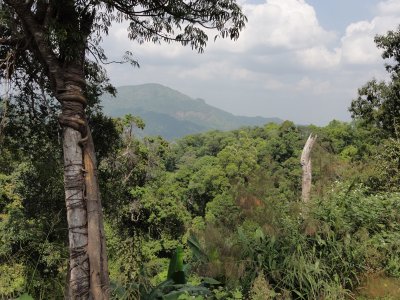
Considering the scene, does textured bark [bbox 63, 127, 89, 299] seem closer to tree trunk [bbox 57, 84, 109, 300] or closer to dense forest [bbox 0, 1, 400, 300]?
tree trunk [bbox 57, 84, 109, 300]

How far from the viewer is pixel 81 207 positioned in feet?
11.7

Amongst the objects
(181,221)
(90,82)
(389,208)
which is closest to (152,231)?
(181,221)

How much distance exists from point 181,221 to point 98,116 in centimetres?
1337

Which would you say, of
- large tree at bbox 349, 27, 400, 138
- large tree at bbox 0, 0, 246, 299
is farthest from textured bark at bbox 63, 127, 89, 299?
large tree at bbox 349, 27, 400, 138

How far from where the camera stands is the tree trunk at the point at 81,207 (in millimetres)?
3457

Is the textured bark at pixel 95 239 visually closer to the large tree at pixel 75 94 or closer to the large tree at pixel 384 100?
the large tree at pixel 75 94

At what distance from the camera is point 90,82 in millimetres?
7078

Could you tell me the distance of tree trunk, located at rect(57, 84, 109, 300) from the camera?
136 inches

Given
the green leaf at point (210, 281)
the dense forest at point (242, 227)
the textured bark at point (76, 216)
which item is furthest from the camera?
the green leaf at point (210, 281)

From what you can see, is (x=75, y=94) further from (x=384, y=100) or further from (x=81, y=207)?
(x=384, y=100)

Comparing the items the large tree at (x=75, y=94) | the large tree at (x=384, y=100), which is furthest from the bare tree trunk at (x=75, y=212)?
the large tree at (x=384, y=100)

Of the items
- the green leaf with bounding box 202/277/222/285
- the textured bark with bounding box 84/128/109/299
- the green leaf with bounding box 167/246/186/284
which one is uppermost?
the textured bark with bounding box 84/128/109/299

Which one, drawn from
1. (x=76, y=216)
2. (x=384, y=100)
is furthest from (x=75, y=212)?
(x=384, y=100)

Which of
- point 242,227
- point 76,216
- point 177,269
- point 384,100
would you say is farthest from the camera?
point 384,100
